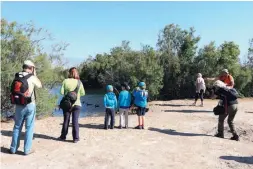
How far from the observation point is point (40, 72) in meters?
12.1

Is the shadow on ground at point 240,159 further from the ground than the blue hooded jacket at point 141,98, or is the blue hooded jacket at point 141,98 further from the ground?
the blue hooded jacket at point 141,98

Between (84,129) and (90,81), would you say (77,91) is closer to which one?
(84,129)

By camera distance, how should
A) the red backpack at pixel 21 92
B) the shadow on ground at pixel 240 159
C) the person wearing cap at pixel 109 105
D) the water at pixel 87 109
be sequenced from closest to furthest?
the red backpack at pixel 21 92 → the shadow on ground at pixel 240 159 → the person wearing cap at pixel 109 105 → the water at pixel 87 109

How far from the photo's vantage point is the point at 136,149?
7.46 meters

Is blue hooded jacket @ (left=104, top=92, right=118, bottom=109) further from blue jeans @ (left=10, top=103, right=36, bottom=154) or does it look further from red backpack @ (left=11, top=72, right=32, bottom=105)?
red backpack @ (left=11, top=72, right=32, bottom=105)

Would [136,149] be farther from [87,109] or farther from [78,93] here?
[87,109]

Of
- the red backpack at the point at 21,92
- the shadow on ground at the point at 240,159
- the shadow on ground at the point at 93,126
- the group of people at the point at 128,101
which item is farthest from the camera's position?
the shadow on ground at the point at 93,126

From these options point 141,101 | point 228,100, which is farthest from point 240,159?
point 141,101

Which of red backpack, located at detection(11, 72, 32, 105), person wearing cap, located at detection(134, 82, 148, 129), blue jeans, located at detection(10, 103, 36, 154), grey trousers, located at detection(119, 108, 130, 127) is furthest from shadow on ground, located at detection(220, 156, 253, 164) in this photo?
red backpack, located at detection(11, 72, 32, 105)

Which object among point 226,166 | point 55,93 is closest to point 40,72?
point 55,93

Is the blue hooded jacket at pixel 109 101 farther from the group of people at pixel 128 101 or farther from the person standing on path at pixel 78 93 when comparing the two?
the person standing on path at pixel 78 93

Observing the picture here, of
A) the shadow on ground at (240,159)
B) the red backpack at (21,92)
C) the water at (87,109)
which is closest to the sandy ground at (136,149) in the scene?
the shadow on ground at (240,159)

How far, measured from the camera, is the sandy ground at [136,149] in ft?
21.1

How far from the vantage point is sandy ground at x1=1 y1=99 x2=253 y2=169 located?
6.45 metres
